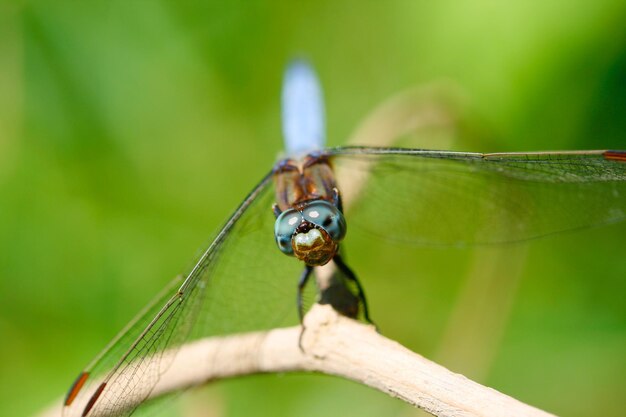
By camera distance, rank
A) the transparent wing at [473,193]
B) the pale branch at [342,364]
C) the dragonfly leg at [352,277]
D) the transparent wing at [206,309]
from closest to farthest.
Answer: the pale branch at [342,364] < the transparent wing at [206,309] < the dragonfly leg at [352,277] < the transparent wing at [473,193]

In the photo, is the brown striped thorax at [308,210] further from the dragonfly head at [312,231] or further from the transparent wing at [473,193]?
the transparent wing at [473,193]

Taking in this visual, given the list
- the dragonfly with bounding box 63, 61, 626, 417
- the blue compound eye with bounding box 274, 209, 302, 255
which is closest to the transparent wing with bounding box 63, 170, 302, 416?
the dragonfly with bounding box 63, 61, 626, 417

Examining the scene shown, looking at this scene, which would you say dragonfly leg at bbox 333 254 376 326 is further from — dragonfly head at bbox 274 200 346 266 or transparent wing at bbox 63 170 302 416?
transparent wing at bbox 63 170 302 416

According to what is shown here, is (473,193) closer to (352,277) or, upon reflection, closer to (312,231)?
(352,277)

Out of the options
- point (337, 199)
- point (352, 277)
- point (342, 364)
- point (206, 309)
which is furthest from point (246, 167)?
point (342, 364)

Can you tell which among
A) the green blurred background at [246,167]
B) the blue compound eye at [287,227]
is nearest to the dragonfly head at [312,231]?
the blue compound eye at [287,227]

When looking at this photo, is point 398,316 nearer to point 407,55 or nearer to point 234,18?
point 407,55

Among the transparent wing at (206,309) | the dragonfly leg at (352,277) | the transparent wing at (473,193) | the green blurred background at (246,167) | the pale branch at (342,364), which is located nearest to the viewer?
the pale branch at (342,364)
